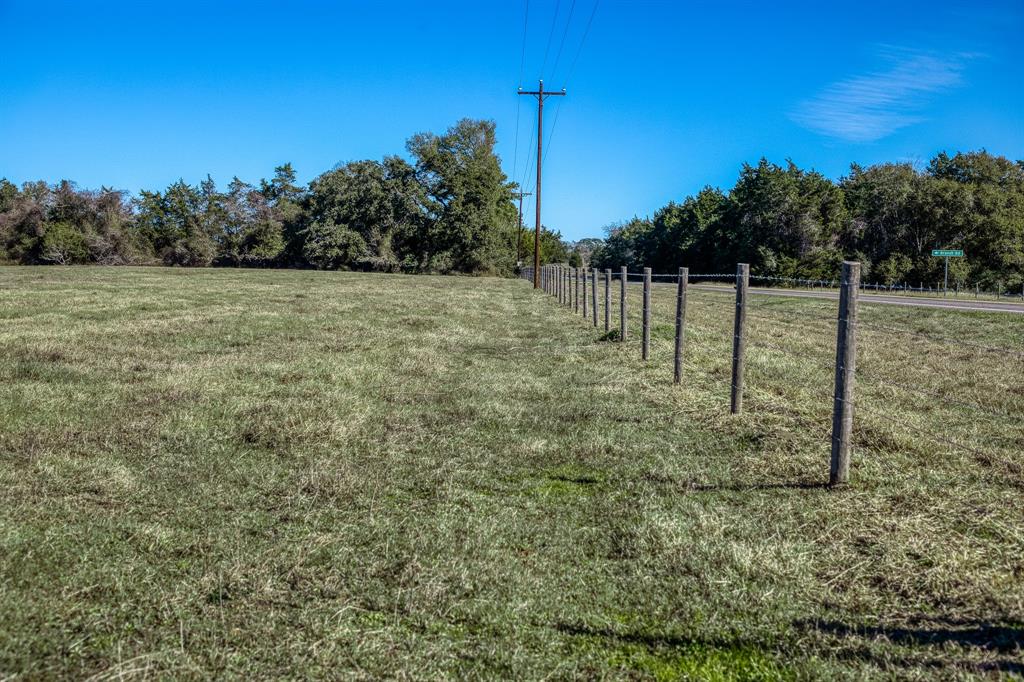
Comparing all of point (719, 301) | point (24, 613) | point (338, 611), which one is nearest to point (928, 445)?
point (338, 611)

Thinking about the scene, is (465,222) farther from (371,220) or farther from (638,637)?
(638,637)

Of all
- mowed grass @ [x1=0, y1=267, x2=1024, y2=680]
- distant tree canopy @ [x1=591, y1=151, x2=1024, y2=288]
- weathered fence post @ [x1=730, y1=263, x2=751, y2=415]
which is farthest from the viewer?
distant tree canopy @ [x1=591, y1=151, x2=1024, y2=288]

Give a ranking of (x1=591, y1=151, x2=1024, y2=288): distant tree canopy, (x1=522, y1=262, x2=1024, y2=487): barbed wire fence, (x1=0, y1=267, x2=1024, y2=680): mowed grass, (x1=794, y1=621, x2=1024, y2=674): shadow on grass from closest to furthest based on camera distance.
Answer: (x1=794, y1=621, x2=1024, y2=674): shadow on grass, (x1=0, y1=267, x2=1024, y2=680): mowed grass, (x1=522, y1=262, x2=1024, y2=487): barbed wire fence, (x1=591, y1=151, x2=1024, y2=288): distant tree canopy

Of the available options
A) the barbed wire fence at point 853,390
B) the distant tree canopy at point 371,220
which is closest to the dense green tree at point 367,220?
the distant tree canopy at point 371,220

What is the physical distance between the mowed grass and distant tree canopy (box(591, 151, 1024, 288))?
52.8 m

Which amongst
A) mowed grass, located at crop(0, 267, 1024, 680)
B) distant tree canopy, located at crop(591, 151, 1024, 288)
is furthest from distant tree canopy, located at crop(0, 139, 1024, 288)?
mowed grass, located at crop(0, 267, 1024, 680)

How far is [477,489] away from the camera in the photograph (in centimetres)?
506

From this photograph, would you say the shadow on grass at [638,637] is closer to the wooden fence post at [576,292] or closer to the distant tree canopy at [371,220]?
the wooden fence post at [576,292]

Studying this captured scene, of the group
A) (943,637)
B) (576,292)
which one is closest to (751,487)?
(943,637)

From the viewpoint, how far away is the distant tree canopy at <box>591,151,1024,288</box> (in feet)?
171

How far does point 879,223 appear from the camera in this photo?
198 feet

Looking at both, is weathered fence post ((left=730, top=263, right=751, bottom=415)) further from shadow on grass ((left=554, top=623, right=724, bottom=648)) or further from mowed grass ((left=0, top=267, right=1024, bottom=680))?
shadow on grass ((left=554, top=623, right=724, bottom=648))

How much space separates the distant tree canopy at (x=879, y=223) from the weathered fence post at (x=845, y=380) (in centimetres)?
5308

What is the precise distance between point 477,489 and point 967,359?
36.1ft
